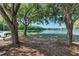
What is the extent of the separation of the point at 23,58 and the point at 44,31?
0.44 meters

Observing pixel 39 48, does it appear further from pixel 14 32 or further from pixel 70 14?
pixel 70 14

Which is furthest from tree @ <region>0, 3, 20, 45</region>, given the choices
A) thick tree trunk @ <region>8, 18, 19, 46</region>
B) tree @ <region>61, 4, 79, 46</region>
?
tree @ <region>61, 4, 79, 46</region>

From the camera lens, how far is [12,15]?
19.8 ft

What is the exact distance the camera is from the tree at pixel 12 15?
599cm

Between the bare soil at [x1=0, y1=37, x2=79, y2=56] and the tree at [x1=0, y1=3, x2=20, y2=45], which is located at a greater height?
the tree at [x1=0, y1=3, x2=20, y2=45]

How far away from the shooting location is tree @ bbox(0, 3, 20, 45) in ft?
19.6

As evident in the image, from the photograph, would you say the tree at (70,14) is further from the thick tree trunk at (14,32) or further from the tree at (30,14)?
the thick tree trunk at (14,32)

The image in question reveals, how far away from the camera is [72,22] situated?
5.98 meters

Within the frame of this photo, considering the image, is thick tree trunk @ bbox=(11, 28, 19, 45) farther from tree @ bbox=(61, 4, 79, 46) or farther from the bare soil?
tree @ bbox=(61, 4, 79, 46)

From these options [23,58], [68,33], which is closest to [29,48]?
[23,58]

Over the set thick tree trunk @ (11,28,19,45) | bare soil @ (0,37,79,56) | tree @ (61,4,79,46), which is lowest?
bare soil @ (0,37,79,56)

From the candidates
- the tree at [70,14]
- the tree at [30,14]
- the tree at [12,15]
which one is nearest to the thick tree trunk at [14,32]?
the tree at [12,15]

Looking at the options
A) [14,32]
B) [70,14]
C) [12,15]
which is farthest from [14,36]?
[70,14]

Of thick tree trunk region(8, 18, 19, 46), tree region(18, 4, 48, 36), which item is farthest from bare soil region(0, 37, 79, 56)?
tree region(18, 4, 48, 36)
